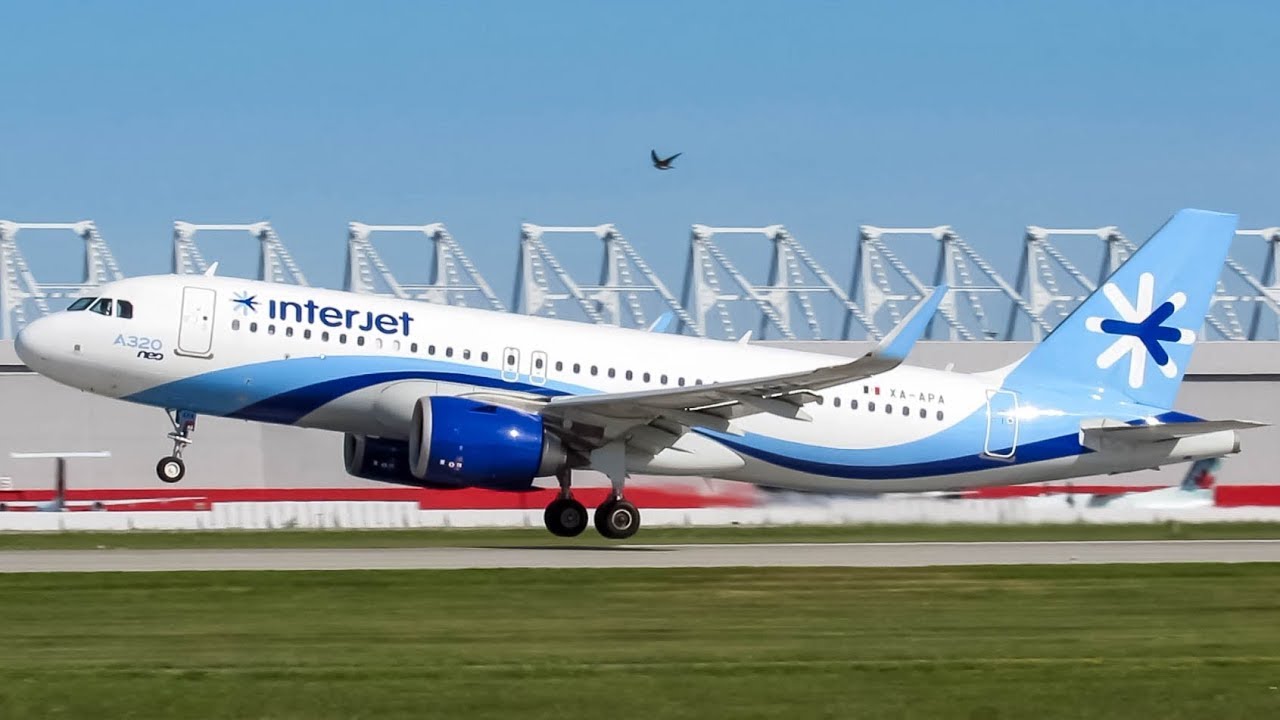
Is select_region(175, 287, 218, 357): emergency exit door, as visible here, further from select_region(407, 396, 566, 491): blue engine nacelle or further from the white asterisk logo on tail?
the white asterisk logo on tail

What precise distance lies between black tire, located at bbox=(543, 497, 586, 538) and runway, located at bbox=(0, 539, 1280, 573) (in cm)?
120

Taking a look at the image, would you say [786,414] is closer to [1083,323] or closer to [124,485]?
[1083,323]

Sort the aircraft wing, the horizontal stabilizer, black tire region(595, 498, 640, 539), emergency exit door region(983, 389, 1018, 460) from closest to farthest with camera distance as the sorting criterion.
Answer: the aircraft wing → black tire region(595, 498, 640, 539) → the horizontal stabilizer → emergency exit door region(983, 389, 1018, 460)

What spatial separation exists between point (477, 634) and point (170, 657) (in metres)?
3.58

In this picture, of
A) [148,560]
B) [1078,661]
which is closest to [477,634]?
[1078,661]

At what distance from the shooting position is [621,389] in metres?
35.1

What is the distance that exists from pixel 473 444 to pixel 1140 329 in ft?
52.8

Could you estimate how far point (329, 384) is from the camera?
33.1 m

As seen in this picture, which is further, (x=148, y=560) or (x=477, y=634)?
(x=148, y=560)

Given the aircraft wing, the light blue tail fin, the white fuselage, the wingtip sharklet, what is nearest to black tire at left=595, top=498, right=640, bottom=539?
the white fuselage

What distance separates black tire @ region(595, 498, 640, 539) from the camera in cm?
3441

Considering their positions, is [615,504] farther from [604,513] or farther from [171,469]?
[171,469]

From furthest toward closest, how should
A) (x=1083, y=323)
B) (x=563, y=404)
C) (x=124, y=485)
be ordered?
(x=124, y=485), (x=1083, y=323), (x=563, y=404)

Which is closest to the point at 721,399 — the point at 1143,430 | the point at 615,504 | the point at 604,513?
the point at 615,504
